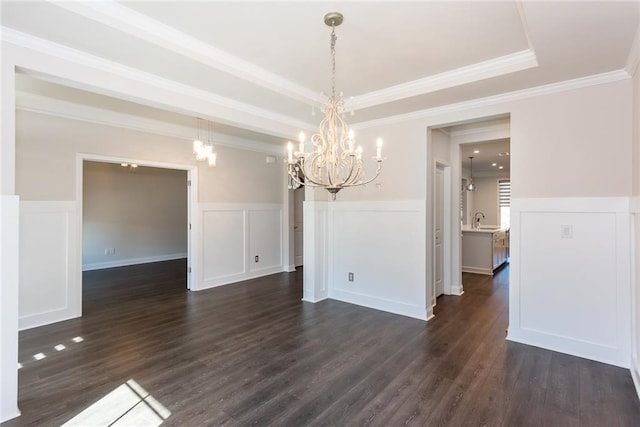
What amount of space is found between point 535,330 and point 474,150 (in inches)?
162

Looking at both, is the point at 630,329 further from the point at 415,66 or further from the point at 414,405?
the point at 415,66

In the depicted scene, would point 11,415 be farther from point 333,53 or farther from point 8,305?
point 333,53

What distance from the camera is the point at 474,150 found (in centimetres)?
646

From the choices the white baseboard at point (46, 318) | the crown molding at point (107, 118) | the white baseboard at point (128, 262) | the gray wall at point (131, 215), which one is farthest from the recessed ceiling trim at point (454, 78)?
the white baseboard at point (128, 262)

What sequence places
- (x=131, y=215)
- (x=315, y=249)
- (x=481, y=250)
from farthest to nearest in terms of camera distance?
(x=131, y=215)
(x=481, y=250)
(x=315, y=249)

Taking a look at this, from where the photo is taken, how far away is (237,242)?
621 cm

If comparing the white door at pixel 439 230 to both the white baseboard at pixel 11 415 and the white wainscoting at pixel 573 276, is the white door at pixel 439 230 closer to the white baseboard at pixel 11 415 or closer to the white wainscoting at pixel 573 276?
the white wainscoting at pixel 573 276

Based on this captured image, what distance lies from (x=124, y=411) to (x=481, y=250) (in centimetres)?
660

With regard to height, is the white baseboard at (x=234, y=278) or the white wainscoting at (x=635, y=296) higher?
the white wainscoting at (x=635, y=296)

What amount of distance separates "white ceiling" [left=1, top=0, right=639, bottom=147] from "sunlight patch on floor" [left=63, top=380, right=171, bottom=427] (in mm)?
2465

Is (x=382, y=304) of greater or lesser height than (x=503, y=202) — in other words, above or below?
below

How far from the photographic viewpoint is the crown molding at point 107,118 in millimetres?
3891

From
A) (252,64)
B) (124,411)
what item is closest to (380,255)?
(252,64)

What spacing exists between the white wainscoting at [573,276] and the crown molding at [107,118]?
190 inches
